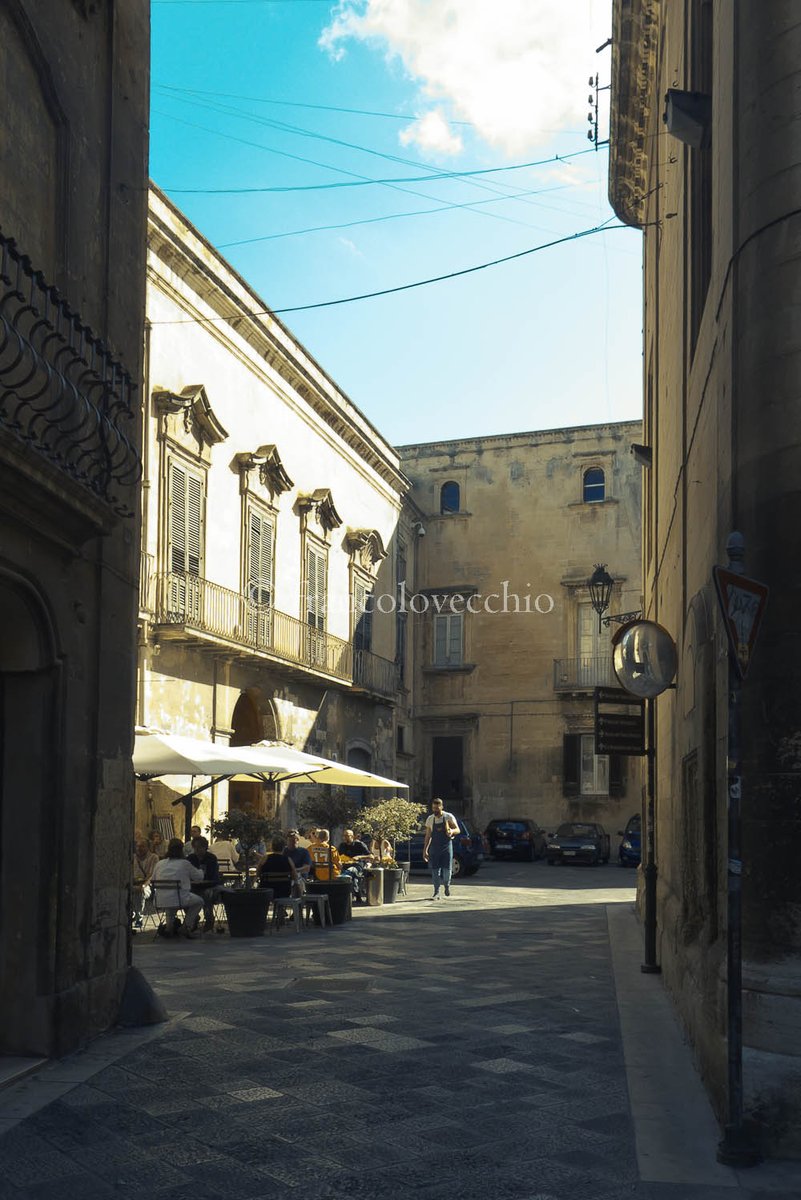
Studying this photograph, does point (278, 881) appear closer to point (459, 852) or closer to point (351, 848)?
point (351, 848)

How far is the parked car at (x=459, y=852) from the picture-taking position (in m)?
27.9

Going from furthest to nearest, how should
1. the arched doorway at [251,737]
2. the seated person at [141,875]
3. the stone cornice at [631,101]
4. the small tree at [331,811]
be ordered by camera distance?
1. the arched doorway at [251,737]
2. the small tree at [331,811]
3. the stone cornice at [631,101]
4. the seated person at [141,875]

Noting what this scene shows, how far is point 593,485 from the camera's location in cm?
3981

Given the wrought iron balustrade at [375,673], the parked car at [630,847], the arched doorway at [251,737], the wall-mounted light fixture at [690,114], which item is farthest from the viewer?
the parked car at [630,847]

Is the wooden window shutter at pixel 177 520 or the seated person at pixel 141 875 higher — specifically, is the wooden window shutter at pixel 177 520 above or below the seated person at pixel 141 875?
above

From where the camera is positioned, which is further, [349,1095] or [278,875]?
[278,875]

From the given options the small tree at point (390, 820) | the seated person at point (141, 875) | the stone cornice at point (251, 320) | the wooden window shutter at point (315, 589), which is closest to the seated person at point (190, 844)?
the seated person at point (141, 875)

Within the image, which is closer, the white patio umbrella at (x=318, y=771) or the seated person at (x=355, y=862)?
the white patio umbrella at (x=318, y=771)

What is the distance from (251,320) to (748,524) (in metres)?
19.8

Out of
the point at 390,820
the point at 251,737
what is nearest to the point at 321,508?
the point at 251,737

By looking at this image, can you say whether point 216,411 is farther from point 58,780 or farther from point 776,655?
point 776,655

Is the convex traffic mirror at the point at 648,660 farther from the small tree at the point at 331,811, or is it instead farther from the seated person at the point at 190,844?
the small tree at the point at 331,811

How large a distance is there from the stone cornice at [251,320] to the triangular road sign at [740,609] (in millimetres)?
16391

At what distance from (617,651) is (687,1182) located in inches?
215
